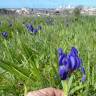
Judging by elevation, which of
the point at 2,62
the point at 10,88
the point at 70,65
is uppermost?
the point at 70,65

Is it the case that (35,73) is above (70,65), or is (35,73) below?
below

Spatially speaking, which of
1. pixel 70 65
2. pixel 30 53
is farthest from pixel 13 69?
pixel 70 65

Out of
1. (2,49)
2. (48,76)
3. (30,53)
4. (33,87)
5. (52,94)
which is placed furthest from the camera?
(2,49)

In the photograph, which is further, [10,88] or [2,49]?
[2,49]

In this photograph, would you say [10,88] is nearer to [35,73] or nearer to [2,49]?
[35,73]

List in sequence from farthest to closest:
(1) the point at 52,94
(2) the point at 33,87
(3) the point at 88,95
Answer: (2) the point at 33,87 < (3) the point at 88,95 < (1) the point at 52,94

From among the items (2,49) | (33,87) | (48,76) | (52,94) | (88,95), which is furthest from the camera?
(2,49)

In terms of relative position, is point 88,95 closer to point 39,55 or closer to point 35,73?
point 35,73

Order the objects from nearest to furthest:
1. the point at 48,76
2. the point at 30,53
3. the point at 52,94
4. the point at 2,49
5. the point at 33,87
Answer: the point at 52,94, the point at 33,87, the point at 48,76, the point at 30,53, the point at 2,49

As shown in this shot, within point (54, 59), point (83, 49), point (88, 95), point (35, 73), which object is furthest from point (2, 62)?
point (83, 49)
